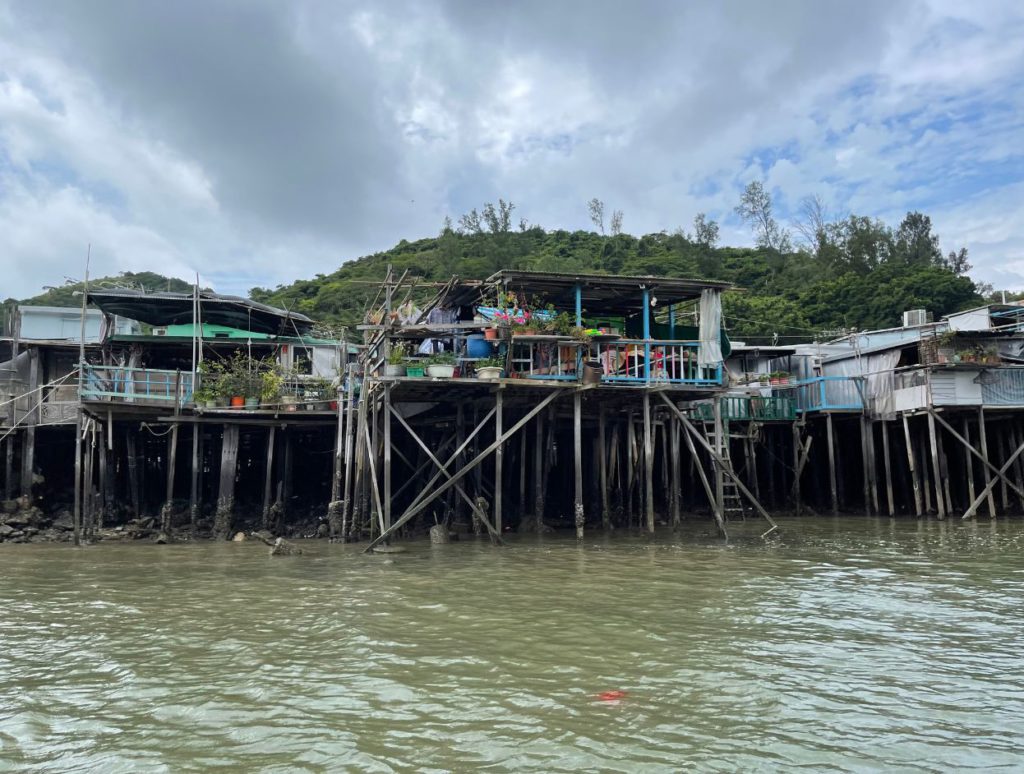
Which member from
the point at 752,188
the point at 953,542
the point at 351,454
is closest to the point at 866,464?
the point at 953,542

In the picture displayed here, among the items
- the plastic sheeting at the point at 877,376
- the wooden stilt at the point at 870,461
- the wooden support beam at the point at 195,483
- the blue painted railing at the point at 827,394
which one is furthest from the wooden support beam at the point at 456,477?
the plastic sheeting at the point at 877,376

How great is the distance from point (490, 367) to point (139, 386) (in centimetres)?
1028

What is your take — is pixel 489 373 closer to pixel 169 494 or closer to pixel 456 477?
pixel 456 477

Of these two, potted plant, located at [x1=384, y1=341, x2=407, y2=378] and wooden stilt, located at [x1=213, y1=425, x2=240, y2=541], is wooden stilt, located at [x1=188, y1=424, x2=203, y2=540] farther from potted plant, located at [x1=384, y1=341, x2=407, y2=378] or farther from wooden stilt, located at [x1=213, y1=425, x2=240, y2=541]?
potted plant, located at [x1=384, y1=341, x2=407, y2=378]

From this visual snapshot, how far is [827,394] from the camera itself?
81.8 ft

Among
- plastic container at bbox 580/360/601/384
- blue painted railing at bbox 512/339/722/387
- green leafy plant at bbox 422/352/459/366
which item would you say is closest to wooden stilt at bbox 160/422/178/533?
green leafy plant at bbox 422/352/459/366

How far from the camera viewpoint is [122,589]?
1074cm

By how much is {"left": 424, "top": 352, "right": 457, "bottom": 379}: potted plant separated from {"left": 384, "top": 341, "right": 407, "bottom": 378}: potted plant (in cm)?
51

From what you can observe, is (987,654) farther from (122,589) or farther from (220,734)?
(122,589)

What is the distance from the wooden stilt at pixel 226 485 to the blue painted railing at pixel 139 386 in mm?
1376

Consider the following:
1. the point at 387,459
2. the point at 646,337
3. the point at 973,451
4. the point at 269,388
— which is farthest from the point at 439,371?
the point at 973,451

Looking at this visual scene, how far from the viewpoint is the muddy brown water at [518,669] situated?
4.86m

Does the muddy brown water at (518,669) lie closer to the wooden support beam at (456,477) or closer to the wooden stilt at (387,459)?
the wooden support beam at (456,477)

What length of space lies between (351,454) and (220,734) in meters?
12.5
